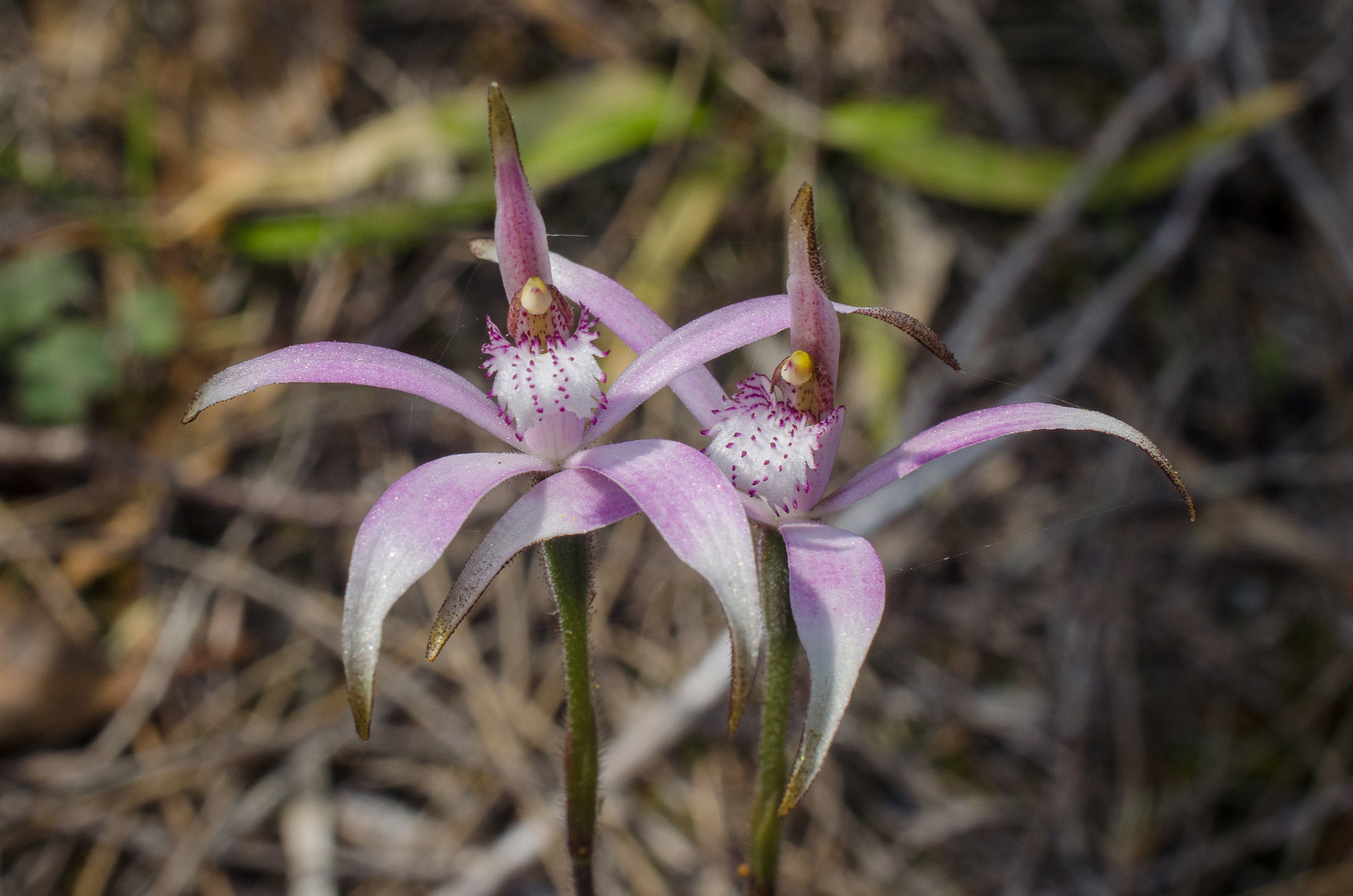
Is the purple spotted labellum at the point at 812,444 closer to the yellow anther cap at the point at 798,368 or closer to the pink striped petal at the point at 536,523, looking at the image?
the yellow anther cap at the point at 798,368

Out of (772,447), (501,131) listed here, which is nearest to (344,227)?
(501,131)

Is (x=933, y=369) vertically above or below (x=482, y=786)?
above

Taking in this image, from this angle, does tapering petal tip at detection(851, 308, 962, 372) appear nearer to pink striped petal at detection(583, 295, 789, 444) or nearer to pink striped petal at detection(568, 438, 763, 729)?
pink striped petal at detection(583, 295, 789, 444)

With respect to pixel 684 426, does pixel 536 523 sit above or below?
below

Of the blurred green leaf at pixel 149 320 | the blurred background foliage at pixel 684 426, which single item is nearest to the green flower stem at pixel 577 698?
the blurred background foliage at pixel 684 426

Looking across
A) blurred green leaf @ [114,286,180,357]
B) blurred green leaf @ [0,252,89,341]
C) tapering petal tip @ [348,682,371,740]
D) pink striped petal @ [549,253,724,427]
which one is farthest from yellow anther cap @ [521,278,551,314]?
blurred green leaf @ [0,252,89,341]

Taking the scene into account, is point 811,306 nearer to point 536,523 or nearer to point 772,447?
point 772,447

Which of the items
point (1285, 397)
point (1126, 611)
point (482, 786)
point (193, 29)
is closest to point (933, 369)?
point (1126, 611)

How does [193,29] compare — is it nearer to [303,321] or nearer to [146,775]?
[303,321]
